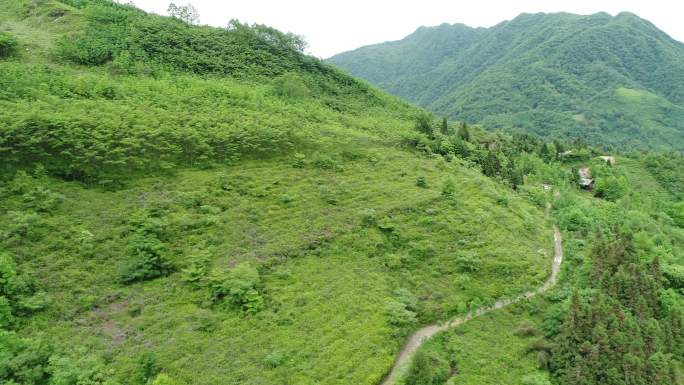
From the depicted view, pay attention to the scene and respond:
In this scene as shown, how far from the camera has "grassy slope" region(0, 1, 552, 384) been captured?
2511cm

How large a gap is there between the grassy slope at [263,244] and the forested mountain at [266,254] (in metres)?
0.15

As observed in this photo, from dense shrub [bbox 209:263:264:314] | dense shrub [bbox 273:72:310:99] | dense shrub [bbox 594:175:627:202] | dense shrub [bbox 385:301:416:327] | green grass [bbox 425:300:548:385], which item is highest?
dense shrub [bbox 273:72:310:99]

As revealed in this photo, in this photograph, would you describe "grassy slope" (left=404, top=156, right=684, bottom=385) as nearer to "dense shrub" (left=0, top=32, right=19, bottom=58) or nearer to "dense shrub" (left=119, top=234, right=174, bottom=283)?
"dense shrub" (left=119, top=234, right=174, bottom=283)

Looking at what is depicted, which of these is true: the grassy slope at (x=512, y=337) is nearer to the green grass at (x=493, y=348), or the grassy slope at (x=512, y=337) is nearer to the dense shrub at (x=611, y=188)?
the green grass at (x=493, y=348)

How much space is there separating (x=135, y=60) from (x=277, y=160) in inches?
1282

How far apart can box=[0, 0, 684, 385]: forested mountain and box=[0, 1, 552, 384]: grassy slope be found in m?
0.15

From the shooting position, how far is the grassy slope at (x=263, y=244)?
25.1 meters

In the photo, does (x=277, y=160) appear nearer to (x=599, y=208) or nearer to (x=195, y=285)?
(x=195, y=285)

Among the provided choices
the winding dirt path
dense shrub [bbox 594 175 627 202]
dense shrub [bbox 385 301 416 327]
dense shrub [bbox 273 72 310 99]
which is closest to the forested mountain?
dense shrub [bbox 385 301 416 327]

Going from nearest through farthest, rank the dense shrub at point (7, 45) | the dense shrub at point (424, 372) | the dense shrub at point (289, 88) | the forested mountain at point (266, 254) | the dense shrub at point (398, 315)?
the forested mountain at point (266, 254)
the dense shrub at point (424, 372)
the dense shrub at point (398, 315)
the dense shrub at point (7, 45)
the dense shrub at point (289, 88)

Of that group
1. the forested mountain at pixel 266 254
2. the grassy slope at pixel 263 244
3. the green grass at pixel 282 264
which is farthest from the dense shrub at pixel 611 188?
the green grass at pixel 282 264

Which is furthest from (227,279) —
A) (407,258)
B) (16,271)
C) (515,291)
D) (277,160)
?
(515,291)

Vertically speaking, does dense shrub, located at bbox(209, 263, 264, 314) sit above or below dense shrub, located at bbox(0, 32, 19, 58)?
below

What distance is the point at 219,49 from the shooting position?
256ft
